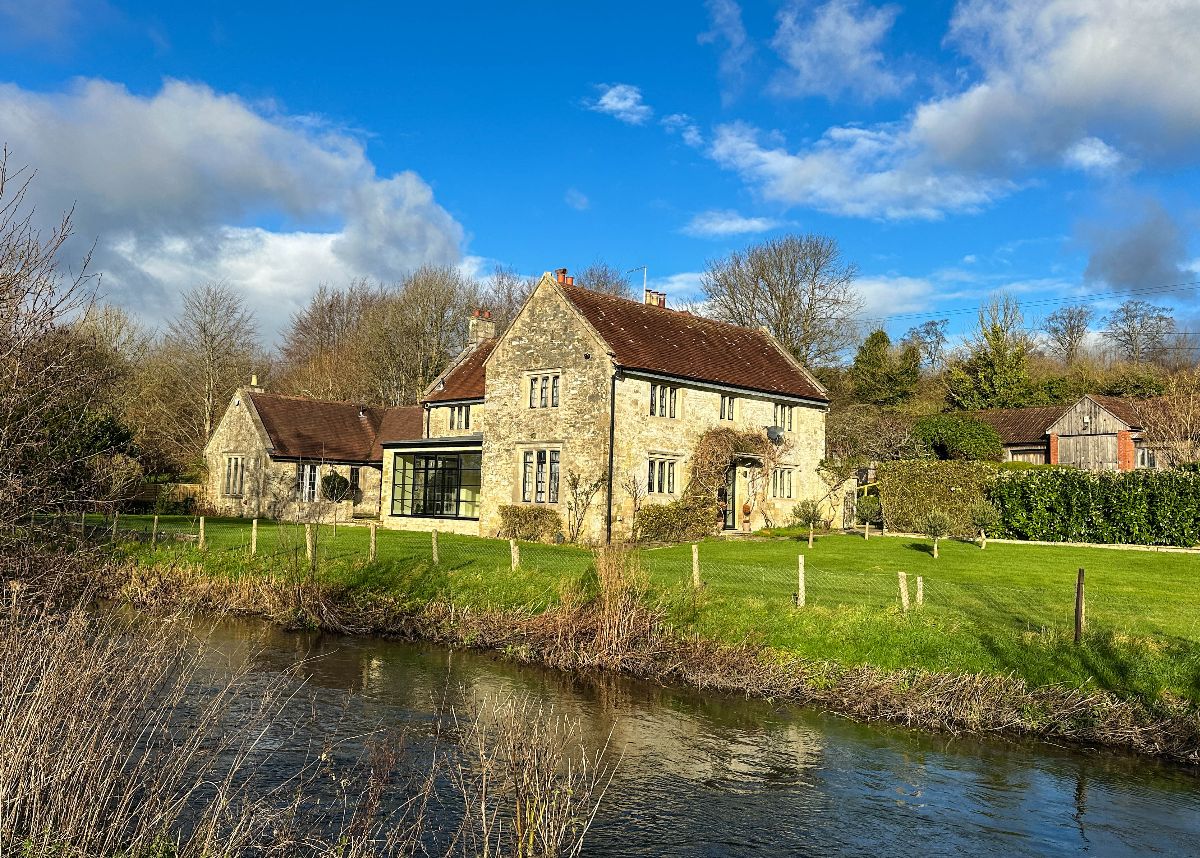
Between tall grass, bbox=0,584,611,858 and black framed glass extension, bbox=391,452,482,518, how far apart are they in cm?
2256

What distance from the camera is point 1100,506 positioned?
2930 centimetres

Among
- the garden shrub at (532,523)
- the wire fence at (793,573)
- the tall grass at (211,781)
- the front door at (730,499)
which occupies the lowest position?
the tall grass at (211,781)

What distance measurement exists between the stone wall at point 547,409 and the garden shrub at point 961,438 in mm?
19902

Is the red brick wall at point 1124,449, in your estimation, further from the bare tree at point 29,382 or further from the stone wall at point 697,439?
the bare tree at point 29,382

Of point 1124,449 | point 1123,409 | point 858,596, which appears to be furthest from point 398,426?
point 1123,409

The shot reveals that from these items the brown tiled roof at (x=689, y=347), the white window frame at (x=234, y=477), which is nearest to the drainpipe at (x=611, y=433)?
the brown tiled roof at (x=689, y=347)

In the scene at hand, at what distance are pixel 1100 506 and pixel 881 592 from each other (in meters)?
14.1

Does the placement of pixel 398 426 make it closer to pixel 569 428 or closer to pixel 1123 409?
pixel 569 428

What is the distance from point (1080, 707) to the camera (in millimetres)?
13023

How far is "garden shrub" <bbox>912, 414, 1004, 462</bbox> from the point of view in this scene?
139 ft

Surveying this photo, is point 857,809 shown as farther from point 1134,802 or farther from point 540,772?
point 540,772

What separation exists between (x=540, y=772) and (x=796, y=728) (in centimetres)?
717

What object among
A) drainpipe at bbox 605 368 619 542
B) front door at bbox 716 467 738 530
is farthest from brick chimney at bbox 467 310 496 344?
front door at bbox 716 467 738 530

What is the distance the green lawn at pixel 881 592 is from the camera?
14.4 m
